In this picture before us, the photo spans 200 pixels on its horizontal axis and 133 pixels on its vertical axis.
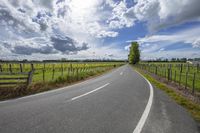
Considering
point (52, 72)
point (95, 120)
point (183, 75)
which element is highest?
point (95, 120)

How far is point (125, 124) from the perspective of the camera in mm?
4910

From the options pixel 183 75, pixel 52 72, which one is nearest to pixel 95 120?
pixel 183 75

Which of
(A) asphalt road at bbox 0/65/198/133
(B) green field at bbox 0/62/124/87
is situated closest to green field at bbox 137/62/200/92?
(A) asphalt road at bbox 0/65/198/133

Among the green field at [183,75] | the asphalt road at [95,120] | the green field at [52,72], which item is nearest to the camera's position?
the asphalt road at [95,120]

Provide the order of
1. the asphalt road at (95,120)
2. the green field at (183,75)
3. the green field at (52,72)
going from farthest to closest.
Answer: the green field at (52,72) → the green field at (183,75) → the asphalt road at (95,120)

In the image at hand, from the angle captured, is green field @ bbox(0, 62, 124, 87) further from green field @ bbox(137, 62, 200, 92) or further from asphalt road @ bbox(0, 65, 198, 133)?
green field @ bbox(137, 62, 200, 92)

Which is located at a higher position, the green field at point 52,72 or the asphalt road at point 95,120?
the asphalt road at point 95,120

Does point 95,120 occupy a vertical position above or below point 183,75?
above

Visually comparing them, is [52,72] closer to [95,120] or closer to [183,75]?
[183,75]

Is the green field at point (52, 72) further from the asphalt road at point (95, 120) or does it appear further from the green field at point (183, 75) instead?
the green field at point (183, 75)

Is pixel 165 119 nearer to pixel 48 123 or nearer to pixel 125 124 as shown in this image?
pixel 125 124

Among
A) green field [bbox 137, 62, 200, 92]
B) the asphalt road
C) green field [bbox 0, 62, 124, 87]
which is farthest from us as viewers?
green field [bbox 0, 62, 124, 87]

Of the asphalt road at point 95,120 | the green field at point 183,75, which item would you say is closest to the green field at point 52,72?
the asphalt road at point 95,120

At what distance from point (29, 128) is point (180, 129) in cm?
379
